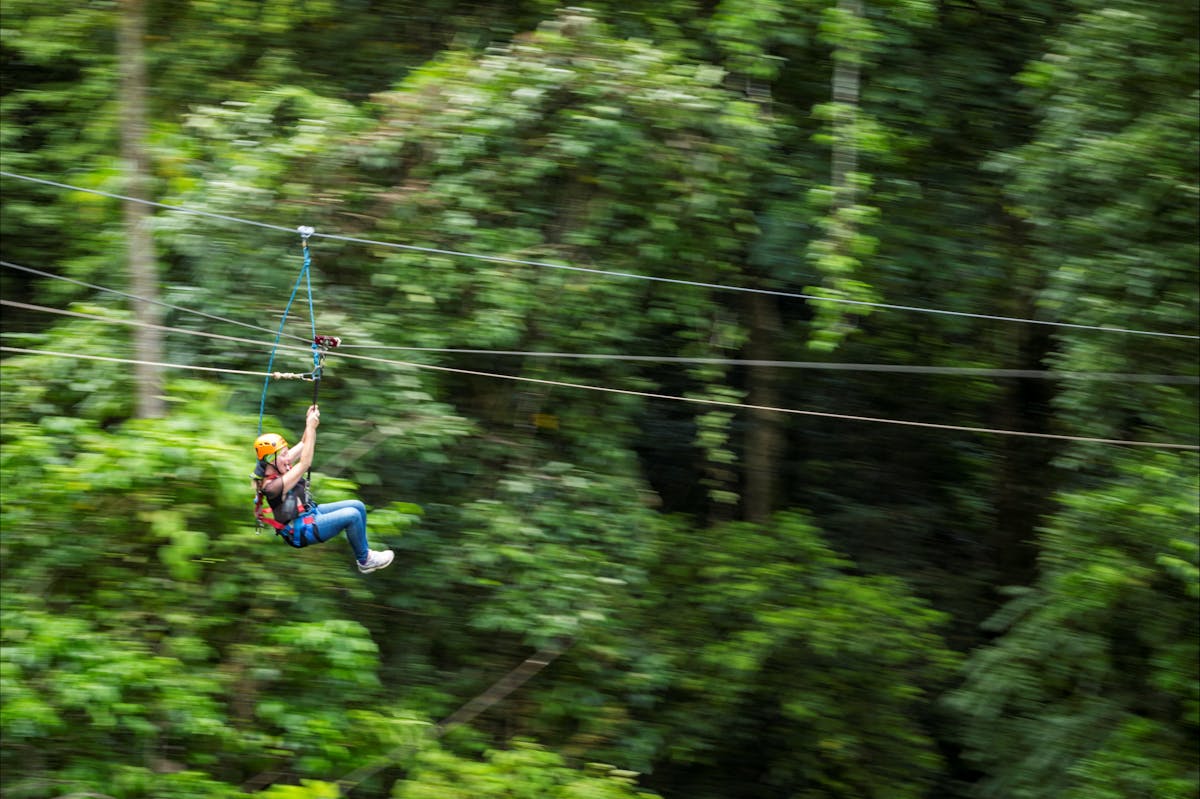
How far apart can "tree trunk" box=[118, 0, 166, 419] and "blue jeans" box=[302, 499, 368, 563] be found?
1957 millimetres

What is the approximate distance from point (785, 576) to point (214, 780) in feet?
13.3

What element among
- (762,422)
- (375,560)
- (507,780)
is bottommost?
(507,780)

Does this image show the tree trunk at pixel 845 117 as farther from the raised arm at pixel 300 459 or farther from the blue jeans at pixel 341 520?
the raised arm at pixel 300 459

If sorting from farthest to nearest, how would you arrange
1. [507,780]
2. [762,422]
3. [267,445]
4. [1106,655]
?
[762,422] → [1106,655] → [507,780] → [267,445]

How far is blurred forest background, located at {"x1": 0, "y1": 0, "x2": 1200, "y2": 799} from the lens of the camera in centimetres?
774

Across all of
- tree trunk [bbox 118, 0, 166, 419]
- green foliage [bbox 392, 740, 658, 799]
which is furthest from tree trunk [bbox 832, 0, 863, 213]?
tree trunk [bbox 118, 0, 166, 419]

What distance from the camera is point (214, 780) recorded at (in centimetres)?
792

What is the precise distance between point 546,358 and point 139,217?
2550 mm

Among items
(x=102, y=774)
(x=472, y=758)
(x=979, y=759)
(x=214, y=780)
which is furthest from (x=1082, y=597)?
(x=102, y=774)

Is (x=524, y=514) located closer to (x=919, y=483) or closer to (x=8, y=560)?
(x=8, y=560)

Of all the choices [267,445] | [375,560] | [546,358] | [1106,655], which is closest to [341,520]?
[375,560]

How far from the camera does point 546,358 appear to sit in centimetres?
870

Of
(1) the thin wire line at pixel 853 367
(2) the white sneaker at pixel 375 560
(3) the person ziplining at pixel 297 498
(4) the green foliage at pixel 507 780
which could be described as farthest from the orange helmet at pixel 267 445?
(4) the green foliage at pixel 507 780

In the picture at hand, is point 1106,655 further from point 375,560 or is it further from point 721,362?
point 375,560
